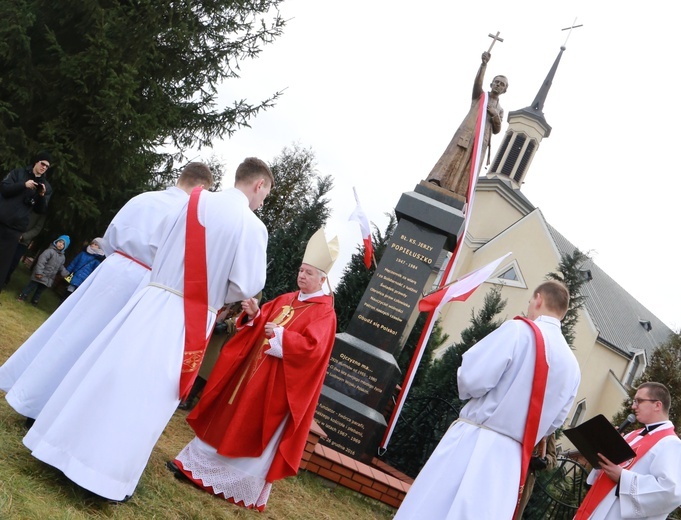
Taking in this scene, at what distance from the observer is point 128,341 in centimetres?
389

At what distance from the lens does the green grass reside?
11.5 feet

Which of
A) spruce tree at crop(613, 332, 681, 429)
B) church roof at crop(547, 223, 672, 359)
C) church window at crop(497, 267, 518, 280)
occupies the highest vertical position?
church roof at crop(547, 223, 672, 359)

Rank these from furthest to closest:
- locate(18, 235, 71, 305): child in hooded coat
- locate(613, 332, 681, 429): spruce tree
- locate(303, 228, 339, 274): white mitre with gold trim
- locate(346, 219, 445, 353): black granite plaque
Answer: locate(613, 332, 681, 429): spruce tree, locate(18, 235, 71, 305): child in hooded coat, locate(346, 219, 445, 353): black granite plaque, locate(303, 228, 339, 274): white mitre with gold trim

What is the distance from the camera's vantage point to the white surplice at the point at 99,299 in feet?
15.4

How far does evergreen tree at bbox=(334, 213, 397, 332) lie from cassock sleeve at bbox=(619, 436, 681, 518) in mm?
7004

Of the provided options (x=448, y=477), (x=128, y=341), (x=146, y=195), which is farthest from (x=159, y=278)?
(x=448, y=477)

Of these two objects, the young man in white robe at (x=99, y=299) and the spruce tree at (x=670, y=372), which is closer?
the young man in white robe at (x=99, y=299)

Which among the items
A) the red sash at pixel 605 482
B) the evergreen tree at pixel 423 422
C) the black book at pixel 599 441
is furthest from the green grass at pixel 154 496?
the black book at pixel 599 441

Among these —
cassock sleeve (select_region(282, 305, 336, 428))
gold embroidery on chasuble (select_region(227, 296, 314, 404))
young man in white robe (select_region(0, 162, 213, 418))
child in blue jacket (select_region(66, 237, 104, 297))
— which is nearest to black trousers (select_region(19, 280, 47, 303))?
child in blue jacket (select_region(66, 237, 104, 297))

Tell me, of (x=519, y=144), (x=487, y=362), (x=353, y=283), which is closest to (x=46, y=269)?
(x=353, y=283)

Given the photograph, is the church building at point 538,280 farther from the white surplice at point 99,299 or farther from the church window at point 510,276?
the white surplice at point 99,299

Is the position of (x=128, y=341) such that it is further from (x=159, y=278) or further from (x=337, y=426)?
(x=337, y=426)

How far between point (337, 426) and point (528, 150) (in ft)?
124

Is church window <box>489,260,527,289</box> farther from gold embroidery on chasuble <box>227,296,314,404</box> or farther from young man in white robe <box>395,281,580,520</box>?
young man in white robe <box>395,281,580,520</box>
